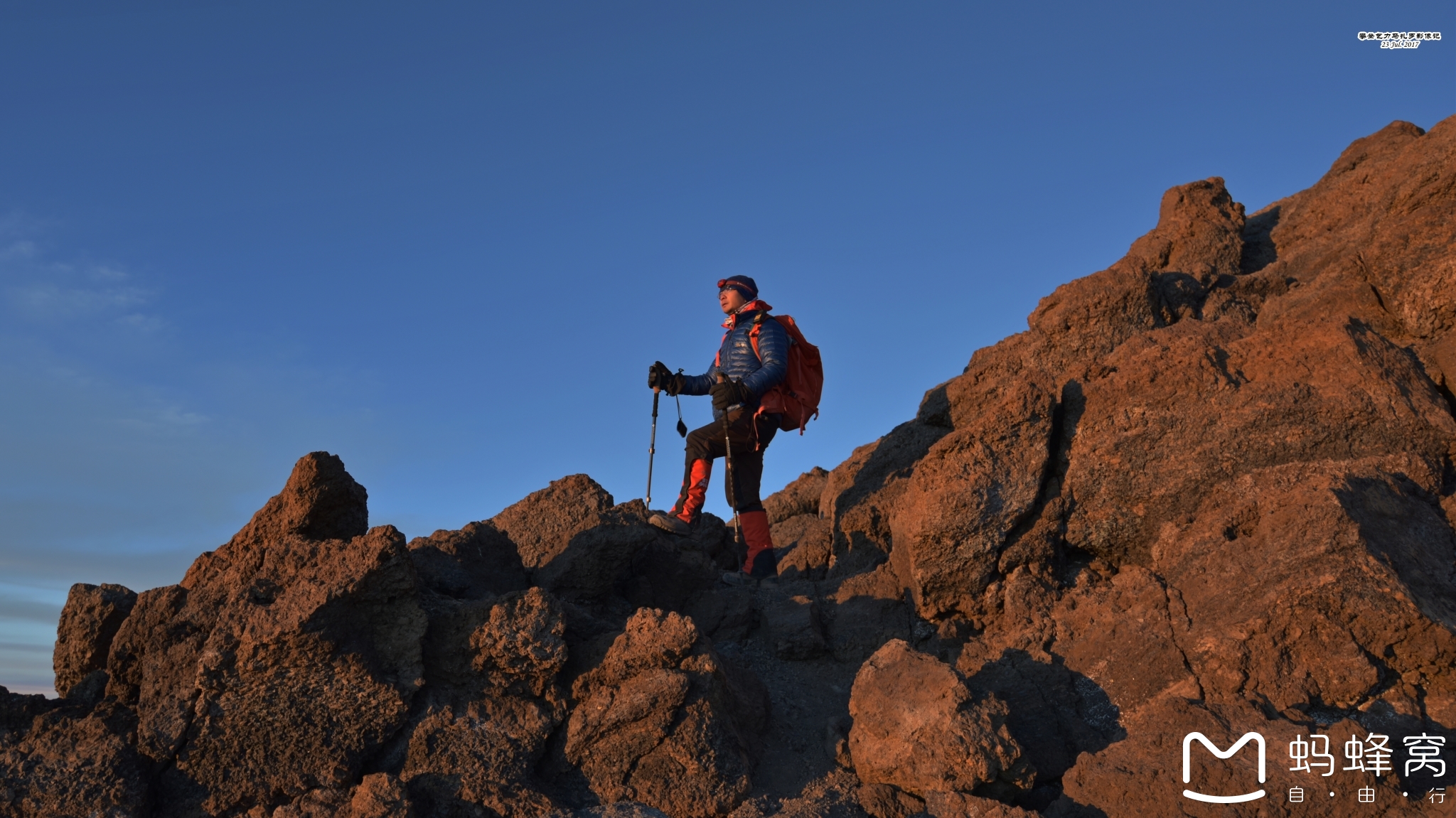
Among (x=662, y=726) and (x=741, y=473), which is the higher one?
(x=741, y=473)

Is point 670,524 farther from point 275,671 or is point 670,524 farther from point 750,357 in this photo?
point 275,671

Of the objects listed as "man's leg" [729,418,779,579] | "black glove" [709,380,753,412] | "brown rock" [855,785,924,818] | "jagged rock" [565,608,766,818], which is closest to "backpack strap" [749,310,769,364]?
"black glove" [709,380,753,412]

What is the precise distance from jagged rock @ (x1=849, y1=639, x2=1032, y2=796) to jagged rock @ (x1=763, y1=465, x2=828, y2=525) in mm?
7130

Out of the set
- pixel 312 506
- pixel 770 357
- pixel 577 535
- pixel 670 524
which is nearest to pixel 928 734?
pixel 577 535

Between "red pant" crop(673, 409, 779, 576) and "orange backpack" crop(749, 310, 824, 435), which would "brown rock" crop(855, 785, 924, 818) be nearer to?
"red pant" crop(673, 409, 779, 576)

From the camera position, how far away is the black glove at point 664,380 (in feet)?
41.4

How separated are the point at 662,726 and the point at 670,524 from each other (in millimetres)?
3561

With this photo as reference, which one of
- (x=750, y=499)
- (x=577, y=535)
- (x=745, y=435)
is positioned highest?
(x=745, y=435)

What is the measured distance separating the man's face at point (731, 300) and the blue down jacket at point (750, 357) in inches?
4.3

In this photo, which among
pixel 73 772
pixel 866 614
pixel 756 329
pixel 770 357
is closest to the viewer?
pixel 73 772

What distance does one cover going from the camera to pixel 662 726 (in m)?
7.19

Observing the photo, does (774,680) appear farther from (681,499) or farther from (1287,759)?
(1287,759)

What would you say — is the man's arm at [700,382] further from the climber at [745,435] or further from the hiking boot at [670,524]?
the hiking boot at [670,524]

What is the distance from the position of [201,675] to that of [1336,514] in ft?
27.7
